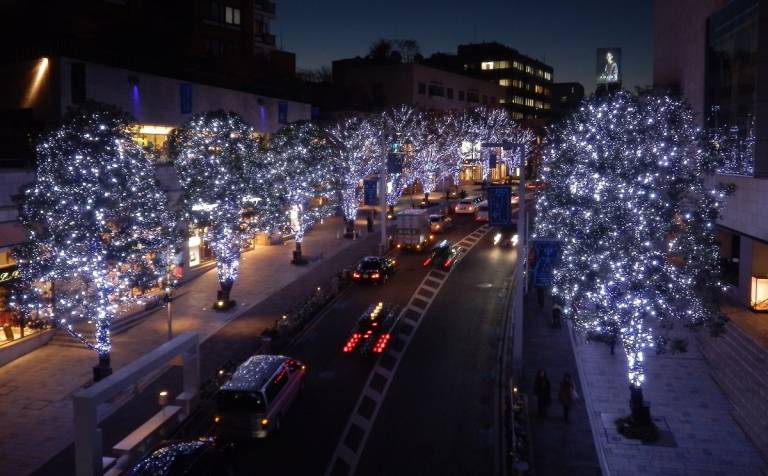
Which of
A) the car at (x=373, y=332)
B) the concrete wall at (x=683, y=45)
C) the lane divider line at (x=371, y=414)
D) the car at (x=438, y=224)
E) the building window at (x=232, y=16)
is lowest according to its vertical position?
the lane divider line at (x=371, y=414)

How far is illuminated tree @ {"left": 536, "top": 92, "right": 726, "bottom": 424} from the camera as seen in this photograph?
1719 centimetres

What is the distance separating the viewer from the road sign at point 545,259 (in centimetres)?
1972

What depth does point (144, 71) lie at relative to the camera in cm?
3481

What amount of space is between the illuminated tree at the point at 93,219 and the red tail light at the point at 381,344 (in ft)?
27.7

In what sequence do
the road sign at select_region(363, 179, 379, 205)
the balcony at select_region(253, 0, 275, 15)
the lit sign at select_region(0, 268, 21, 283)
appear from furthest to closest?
1. the balcony at select_region(253, 0, 275, 15)
2. the road sign at select_region(363, 179, 379, 205)
3. the lit sign at select_region(0, 268, 21, 283)

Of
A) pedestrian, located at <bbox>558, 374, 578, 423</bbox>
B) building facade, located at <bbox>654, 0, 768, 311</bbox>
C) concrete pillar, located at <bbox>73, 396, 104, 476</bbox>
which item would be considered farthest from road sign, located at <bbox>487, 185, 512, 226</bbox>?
concrete pillar, located at <bbox>73, 396, 104, 476</bbox>

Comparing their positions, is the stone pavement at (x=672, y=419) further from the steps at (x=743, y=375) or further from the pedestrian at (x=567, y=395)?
the pedestrian at (x=567, y=395)

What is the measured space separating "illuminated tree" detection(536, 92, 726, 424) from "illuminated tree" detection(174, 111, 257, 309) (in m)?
17.5

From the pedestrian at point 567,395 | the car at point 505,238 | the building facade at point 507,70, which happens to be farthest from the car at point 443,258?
the building facade at point 507,70

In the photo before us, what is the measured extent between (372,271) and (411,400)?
15.1 metres

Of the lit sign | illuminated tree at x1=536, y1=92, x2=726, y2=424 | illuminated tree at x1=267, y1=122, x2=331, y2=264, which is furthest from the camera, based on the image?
illuminated tree at x1=267, y1=122, x2=331, y2=264

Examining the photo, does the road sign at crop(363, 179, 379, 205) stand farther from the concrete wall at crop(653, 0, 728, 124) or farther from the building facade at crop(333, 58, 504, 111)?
the building facade at crop(333, 58, 504, 111)

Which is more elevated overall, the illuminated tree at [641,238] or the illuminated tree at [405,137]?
the illuminated tree at [405,137]

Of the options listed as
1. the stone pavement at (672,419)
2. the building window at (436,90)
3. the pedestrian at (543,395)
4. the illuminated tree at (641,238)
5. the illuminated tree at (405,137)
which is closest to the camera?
the stone pavement at (672,419)
